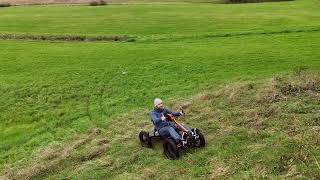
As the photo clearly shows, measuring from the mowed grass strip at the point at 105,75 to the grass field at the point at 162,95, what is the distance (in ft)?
0.22

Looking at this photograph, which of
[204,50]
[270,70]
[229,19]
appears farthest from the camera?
[229,19]

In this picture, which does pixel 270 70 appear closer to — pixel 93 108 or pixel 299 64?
pixel 299 64

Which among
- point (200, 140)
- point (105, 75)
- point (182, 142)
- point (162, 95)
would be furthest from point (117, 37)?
point (182, 142)

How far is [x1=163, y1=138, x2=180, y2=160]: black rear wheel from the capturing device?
58.3ft

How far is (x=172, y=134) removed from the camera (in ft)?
59.7

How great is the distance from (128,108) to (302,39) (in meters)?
17.9

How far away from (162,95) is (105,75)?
20.6ft

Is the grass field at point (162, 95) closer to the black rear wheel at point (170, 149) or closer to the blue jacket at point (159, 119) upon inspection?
the black rear wheel at point (170, 149)

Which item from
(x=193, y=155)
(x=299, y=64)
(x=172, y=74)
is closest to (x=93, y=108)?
(x=172, y=74)

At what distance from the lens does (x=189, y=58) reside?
3462 centimetres

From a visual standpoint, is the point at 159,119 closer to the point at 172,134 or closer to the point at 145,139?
the point at 172,134

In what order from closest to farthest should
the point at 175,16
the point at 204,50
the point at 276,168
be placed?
the point at 276,168
the point at 204,50
the point at 175,16

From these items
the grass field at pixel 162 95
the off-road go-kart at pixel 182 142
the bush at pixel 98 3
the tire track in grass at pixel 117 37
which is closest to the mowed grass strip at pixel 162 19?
the grass field at pixel 162 95

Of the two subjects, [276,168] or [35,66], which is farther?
[35,66]
